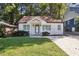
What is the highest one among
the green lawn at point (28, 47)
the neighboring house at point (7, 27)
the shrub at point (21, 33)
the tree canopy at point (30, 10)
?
the tree canopy at point (30, 10)

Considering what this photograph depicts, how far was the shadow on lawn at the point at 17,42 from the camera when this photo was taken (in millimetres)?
4859

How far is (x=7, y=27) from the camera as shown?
489 centimetres

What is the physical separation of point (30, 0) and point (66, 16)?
0.36 metres

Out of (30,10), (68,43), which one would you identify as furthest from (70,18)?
(30,10)

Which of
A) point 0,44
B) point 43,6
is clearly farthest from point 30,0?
point 0,44

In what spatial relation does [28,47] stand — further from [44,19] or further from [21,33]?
[44,19]

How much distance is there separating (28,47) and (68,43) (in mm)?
353

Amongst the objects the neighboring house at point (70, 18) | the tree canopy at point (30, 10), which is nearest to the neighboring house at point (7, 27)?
the tree canopy at point (30, 10)

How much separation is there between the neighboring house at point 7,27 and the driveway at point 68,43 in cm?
35

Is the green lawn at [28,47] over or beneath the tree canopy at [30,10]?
beneath

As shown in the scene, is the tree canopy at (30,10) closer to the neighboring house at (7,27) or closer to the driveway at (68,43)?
the neighboring house at (7,27)

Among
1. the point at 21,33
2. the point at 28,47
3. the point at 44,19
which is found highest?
the point at 44,19

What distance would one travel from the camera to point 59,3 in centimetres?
483

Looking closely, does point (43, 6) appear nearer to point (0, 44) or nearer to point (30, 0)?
point (30, 0)
